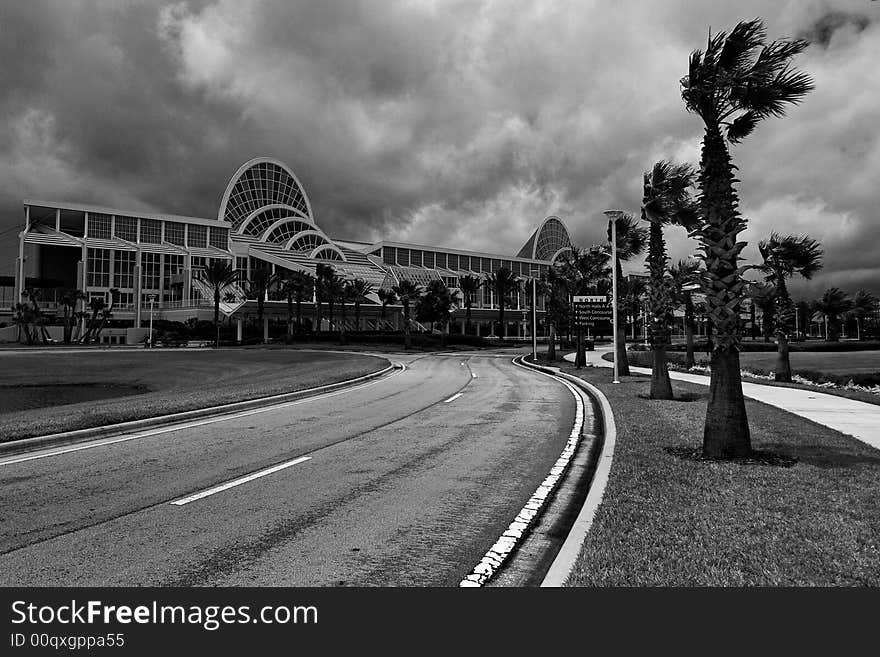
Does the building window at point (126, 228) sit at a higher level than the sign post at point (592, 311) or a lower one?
higher

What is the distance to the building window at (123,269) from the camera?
308 feet

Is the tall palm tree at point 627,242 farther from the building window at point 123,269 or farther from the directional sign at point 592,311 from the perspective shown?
the building window at point 123,269

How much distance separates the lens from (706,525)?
4.81 meters

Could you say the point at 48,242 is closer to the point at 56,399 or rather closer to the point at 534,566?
the point at 56,399

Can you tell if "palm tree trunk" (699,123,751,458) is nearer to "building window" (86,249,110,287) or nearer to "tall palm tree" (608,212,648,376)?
"tall palm tree" (608,212,648,376)

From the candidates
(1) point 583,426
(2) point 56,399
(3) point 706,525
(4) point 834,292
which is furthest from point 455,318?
(3) point 706,525

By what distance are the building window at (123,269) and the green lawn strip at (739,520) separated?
102873 mm

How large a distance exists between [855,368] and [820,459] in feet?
89.9

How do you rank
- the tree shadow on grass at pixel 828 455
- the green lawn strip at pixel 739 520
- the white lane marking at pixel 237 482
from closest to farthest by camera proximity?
1. the green lawn strip at pixel 739 520
2. the white lane marking at pixel 237 482
3. the tree shadow on grass at pixel 828 455

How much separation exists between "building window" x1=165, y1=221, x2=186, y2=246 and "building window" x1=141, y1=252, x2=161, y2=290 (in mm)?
6008

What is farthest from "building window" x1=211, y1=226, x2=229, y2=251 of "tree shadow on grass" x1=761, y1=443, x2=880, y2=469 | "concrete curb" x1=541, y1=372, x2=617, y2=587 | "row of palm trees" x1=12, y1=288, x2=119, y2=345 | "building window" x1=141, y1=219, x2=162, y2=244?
"tree shadow on grass" x1=761, y1=443, x2=880, y2=469

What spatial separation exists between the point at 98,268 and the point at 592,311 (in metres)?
92.7

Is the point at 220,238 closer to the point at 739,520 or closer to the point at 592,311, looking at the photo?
the point at 592,311

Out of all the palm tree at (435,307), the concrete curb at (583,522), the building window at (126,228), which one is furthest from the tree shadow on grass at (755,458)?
the building window at (126,228)
